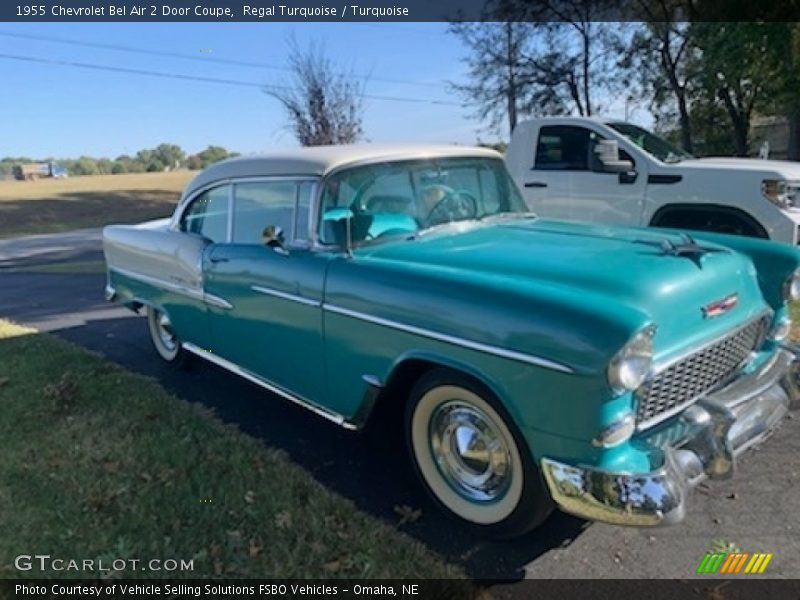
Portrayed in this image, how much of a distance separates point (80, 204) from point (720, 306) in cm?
3580

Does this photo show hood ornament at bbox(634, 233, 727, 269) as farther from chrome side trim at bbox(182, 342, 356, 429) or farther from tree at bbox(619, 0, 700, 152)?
tree at bbox(619, 0, 700, 152)

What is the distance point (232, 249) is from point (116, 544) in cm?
193

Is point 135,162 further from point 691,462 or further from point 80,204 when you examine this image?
point 691,462

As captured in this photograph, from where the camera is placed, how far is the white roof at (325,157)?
3.68 metres

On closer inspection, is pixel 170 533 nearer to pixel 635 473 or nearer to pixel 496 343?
pixel 496 343

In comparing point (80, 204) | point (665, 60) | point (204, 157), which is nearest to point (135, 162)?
point (204, 157)

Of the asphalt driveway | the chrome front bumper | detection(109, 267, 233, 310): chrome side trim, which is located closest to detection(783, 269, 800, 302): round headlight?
the chrome front bumper

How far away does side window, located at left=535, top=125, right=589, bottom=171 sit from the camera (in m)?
7.54

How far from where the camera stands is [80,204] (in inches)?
1310

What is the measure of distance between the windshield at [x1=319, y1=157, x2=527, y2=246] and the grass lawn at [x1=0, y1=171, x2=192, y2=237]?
23784 mm

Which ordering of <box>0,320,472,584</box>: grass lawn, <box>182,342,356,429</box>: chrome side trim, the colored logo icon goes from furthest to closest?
1. <box>182,342,356,429</box>: chrome side trim
2. <box>0,320,472,584</box>: grass lawn
3. the colored logo icon

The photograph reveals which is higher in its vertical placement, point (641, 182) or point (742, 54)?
point (742, 54)

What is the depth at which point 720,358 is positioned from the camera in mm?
2982

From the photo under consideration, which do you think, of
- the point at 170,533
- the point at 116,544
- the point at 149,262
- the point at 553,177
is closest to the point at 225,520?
the point at 170,533
